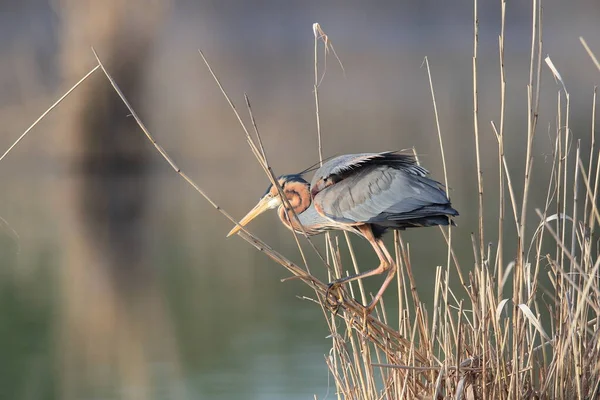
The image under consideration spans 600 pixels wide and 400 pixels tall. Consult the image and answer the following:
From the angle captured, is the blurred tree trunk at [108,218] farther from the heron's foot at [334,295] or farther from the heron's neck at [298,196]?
the heron's foot at [334,295]

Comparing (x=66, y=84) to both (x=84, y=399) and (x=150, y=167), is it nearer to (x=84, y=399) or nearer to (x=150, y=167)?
(x=150, y=167)

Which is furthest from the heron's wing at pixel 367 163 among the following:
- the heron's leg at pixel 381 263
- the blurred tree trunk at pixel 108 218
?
the blurred tree trunk at pixel 108 218

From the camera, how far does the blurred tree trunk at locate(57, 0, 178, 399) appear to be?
5.51 metres

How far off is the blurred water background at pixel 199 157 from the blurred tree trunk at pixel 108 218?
0.02 meters

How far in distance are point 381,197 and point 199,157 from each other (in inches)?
360

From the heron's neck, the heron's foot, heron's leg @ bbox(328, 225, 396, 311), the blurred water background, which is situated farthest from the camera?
the blurred water background

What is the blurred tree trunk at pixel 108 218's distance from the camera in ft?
18.1

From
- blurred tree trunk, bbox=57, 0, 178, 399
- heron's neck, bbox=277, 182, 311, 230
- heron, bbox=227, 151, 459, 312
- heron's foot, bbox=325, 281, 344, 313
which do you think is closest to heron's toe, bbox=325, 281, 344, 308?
heron's foot, bbox=325, 281, 344, 313

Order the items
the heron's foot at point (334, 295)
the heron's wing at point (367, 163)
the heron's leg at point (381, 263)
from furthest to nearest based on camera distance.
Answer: the heron's wing at point (367, 163) → the heron's leg at point (381, 263) → the heron's foot at point (334, 295)

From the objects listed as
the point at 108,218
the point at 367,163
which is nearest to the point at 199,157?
the point at 108,218

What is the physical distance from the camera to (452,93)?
590 inches

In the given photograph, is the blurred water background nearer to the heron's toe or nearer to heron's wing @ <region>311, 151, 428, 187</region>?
the heron's toe

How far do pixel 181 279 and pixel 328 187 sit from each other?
439 centimetres

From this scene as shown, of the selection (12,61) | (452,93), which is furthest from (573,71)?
(12,61)
